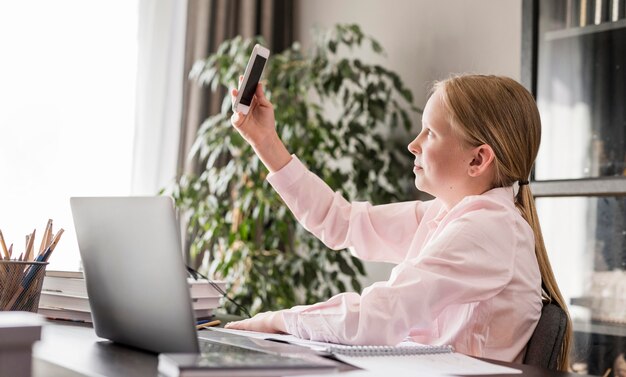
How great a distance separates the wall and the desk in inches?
80.5

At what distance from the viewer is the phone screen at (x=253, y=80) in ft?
4.42

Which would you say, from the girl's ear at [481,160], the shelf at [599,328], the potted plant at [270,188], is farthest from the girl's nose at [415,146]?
the potted plant at [270,188]

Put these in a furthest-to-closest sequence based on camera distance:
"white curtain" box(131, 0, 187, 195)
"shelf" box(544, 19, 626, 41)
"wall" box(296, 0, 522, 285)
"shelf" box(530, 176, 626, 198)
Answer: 1. "white curtain" box(131, 0, 187, 195)
2. "wall" box(296, 0, 522, 285)
3. "shelf" box(544, 19, 626, 41)
4. "shelf" box(530, 176, 626, 198)

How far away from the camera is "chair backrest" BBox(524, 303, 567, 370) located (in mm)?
1161

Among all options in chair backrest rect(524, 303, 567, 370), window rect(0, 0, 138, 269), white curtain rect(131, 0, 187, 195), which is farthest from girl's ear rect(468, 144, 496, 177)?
white curtain rect(131, 0, 187, 195)

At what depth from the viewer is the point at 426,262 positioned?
1.16 meters

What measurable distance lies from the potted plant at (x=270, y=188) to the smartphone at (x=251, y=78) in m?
1.33

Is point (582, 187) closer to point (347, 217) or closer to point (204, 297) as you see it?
point (347, 217)

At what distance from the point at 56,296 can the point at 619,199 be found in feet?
5.07

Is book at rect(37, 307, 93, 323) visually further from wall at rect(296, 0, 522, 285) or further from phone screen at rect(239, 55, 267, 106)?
wall at rect(296, 0, 522, 285)

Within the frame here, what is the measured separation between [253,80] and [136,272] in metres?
0.54

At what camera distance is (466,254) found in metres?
1.16

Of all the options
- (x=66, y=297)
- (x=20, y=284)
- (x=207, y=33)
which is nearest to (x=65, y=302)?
(x=66, y=297)

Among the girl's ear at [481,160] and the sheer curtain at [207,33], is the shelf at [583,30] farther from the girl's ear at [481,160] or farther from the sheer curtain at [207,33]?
the sheer curtain at [207,33]
